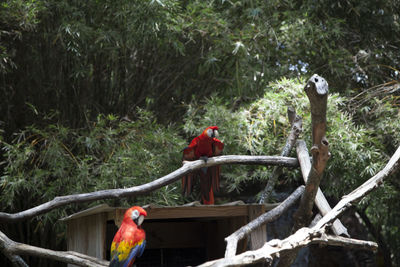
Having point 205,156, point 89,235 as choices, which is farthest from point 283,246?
point 89,235

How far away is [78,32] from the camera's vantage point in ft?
11.6

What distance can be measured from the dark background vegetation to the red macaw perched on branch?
0.69 metres

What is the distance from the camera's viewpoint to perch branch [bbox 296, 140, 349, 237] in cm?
215

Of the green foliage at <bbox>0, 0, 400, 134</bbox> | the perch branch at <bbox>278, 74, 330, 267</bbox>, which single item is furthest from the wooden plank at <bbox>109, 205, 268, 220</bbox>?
the green foliage at <bbox>0, 0, 400, 134</bbox>

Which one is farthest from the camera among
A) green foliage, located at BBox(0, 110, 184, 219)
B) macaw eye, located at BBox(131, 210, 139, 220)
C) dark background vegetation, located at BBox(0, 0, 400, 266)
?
dark background vegetation, located at BBox(0, 0, 400, 266)

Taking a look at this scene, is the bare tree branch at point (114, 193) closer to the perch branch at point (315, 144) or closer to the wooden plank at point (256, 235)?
the wooden plank at point (256, 235)

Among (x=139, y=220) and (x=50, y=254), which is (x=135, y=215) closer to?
(x=139, y=220)

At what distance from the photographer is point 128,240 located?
1972mm

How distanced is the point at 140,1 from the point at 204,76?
3.76 feet

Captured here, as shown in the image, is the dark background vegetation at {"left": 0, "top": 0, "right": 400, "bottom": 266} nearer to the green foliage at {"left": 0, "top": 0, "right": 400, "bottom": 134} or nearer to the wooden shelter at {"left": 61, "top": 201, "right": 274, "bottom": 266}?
the green foliage at {"left": 0, "top": 0, "right": 400, "bottom": 134}

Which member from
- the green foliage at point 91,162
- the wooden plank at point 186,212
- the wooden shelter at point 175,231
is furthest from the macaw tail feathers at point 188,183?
the green foliage at point 91,162

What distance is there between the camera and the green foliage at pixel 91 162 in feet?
10.8

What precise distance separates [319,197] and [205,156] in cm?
64

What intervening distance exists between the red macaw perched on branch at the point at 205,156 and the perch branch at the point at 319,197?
45cm
